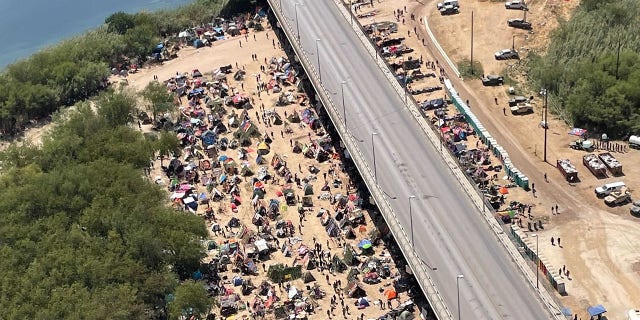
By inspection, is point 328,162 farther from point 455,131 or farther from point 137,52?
point 137,52

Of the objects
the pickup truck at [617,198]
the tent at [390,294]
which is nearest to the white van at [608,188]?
the pickup truck at [617,198]

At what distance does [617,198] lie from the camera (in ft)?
298

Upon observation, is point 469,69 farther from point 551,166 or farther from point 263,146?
point 263,146

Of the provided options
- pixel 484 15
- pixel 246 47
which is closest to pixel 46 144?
pixel 246 47

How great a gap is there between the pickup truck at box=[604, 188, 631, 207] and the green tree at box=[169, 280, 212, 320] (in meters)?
42.0

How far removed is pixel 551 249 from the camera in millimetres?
85688

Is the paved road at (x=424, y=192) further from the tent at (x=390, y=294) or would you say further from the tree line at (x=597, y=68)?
the tree line at (x=597, y=68)

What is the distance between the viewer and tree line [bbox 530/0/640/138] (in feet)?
340

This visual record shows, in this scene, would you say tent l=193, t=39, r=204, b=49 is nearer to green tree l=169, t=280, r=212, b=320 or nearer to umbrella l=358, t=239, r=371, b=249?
umbrella l=358, t=239, r=371, b=249

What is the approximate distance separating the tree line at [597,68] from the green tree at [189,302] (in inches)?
2042

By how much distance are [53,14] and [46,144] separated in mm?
76881

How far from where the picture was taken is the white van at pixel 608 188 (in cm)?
9219

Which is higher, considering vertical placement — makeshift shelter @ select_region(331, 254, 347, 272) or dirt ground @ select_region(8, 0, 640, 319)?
dirt ground @ select_region(8, 0, 640, 319)

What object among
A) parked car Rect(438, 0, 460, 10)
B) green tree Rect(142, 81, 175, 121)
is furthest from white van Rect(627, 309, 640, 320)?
parked car Rect(438, 0, 460, 10)
